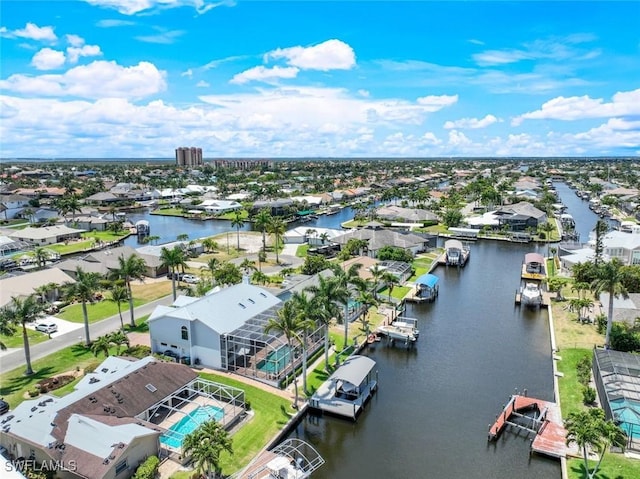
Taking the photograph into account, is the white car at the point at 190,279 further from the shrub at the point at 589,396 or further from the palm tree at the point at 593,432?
the palm tree at the point at 593,432

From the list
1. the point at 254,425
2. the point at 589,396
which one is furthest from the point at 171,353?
the point at 589,396

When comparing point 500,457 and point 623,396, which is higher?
point 623,396

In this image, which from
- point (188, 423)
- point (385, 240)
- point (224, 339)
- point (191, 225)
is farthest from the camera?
point (191, 225)

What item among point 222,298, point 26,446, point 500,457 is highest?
point 222,298

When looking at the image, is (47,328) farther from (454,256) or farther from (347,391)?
(454,256)

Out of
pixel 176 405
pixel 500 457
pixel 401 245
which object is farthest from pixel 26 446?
pixel 401 245

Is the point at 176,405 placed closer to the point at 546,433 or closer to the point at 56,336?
the point at 56,336

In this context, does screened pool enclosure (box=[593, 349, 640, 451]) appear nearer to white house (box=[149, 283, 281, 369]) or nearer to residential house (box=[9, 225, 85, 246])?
white house (box=[149, 283, 281, 369])

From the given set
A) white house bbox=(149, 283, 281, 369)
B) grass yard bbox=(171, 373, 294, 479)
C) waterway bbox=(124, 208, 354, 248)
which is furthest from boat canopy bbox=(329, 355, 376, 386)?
waterway bbox=(124, 208, 354, 248)
